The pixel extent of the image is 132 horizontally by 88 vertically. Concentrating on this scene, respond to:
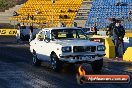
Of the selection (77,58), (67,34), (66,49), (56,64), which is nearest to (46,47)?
(67,34)

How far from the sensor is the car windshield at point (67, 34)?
16203mm

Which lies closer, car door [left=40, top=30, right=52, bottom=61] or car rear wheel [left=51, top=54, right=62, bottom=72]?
car rear wheel [left=51, top=54, right=62, bottom=72]

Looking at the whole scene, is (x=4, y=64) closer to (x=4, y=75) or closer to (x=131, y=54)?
(x=4, y=75)

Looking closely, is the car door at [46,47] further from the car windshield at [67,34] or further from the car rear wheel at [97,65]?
the car rear wheel at [97,65]

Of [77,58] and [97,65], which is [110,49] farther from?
[77,58]

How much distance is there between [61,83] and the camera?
12086 millimetres

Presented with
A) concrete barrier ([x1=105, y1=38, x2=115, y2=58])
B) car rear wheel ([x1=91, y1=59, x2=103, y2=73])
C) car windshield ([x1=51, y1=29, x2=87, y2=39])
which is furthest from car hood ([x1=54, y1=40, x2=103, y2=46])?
concrete barrier ([x1=105, y1=38, x2=115, y2=58])

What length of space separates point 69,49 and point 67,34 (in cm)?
156

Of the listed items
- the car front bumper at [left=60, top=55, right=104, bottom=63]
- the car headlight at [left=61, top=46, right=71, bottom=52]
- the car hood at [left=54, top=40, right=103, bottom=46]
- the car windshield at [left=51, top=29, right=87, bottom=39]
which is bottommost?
the car front bumper at [left=60, top=55, right=104, bottom=63]

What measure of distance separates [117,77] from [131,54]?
1067 cm

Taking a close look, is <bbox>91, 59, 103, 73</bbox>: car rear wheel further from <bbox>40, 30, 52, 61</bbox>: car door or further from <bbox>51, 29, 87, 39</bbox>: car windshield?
<bbox>40, 30, 52, 61</bbox>: car door

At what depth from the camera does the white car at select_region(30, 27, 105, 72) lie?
14836mm

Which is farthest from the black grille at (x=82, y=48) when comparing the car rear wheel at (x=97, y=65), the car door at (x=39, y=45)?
the car door at (x=39, y=45)

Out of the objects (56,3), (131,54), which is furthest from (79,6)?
(131,54)
